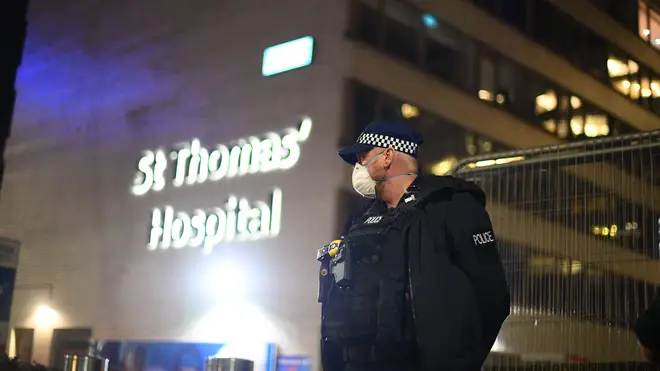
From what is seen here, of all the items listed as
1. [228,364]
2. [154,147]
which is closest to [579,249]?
[228,364]

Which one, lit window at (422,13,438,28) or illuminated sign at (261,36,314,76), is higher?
lit window at (422,13,438,28)

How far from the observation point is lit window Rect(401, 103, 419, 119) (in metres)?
5.76

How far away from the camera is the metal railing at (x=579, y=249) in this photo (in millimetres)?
3023

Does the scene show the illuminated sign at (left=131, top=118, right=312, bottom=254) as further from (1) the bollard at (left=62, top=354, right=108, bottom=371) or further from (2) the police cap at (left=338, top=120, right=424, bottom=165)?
(2) the police cap at (left=338, top=120, right=424, bottom=165)

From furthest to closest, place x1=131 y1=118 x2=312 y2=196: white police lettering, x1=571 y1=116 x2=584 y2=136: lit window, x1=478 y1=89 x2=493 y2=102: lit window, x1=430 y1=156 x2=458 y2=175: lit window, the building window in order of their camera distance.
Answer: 1. x1=571 y1=116 x2=584 y2=136: lit window
2. x1=478 y1=89 x2=493 y2=102: lit window
3. x1=430 y1=156 x2=458 y2=175: lit window
4. the building window
5. x1=131 y1=118 x2=312 y2=196: white police lettering

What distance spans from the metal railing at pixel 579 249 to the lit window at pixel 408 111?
7.68 ft

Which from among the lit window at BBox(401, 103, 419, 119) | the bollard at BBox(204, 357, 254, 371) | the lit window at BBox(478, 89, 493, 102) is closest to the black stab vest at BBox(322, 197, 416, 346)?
the bollard at BBox(204, 357, 254, 371)

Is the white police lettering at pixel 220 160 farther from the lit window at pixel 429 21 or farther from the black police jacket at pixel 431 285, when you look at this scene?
the black police jacket at pixel 431 285

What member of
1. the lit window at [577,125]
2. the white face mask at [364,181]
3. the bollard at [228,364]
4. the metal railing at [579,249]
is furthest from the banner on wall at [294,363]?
the lit window at [577,125]

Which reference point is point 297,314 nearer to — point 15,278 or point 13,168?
point 15,278

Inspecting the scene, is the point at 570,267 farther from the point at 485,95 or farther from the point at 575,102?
the point at 575,102

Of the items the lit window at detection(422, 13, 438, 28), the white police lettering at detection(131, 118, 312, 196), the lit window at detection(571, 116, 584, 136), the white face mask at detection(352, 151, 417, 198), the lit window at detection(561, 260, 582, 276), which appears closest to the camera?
the white face mask at detection(352, 151, 417, 198)

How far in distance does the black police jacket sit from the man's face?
0.14 meters

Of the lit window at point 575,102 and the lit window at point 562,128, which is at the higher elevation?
the lit window at point 575,102
